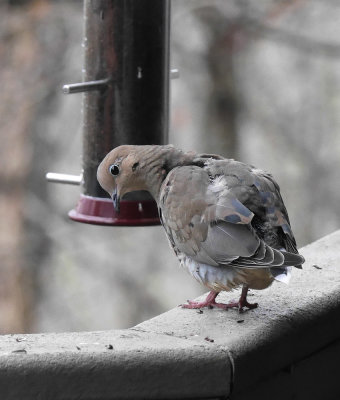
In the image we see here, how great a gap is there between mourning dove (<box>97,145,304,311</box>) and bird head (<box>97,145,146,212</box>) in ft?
0.54

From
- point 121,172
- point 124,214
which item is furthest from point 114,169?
point 124,214

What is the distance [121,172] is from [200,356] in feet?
3.74

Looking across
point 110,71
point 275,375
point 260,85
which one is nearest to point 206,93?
point 260,85

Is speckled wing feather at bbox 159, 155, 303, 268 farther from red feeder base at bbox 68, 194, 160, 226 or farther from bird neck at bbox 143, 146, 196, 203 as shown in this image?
red feeder base at bbox 68, 194, 160, 226

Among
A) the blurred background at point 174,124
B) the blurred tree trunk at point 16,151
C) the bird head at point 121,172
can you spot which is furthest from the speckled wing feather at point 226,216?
the blurred tree trunk at point 16,151

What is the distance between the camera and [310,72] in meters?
8.39

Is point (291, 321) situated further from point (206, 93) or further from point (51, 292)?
point (51, 292)

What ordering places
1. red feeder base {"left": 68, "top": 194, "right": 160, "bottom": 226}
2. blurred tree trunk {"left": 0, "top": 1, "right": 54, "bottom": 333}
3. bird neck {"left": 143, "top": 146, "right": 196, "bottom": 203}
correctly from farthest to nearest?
1. blurred tree trunk {"left": 0, "top": 1, "right": 54, "bottom": 333}
2. red feeder base {"left": 68, "top": 194, "right": 160, "bottom": 226}
3. bird neck {"left": 143, "top": 146, "right": 196, "bottom": 203}

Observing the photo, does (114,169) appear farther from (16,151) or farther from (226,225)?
(16,151)

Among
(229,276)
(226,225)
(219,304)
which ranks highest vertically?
(226,225)

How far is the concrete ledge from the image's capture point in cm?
247

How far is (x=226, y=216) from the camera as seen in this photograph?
3092mm

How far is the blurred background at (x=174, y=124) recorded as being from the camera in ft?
27.0

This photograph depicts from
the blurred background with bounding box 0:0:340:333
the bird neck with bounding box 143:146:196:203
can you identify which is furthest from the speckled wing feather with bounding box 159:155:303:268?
the blurred background with bounding box 0:0:340:333
